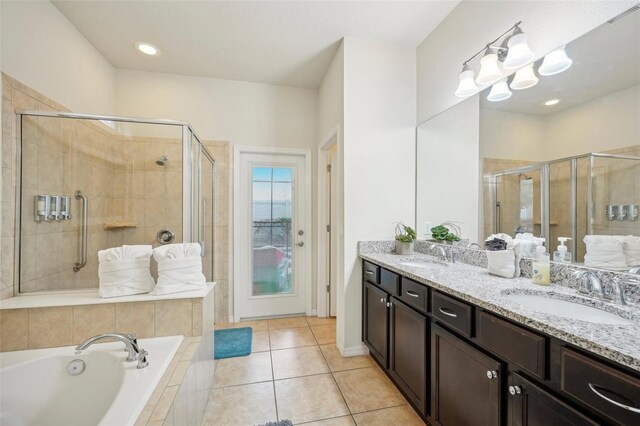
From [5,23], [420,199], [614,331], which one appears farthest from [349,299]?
[5,23]

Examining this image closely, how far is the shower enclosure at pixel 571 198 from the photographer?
114 cm

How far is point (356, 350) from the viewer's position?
2303mm

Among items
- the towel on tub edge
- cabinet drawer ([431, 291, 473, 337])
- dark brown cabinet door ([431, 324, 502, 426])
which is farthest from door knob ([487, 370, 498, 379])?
the towel on tub edge

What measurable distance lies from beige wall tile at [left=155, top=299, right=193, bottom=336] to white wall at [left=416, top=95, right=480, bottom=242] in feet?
6.35

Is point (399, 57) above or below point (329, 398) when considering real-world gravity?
above

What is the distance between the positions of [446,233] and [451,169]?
0.52 m

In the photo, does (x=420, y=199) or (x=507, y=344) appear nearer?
(x=507, y=344)

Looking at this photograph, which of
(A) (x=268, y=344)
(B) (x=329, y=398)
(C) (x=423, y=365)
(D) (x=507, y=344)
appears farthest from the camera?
(A) (x=268, y=344)

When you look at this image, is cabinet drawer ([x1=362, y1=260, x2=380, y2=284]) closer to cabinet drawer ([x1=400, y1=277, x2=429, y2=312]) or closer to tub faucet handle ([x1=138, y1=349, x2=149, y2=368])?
cabinet drawer ([x1=400, y1=277, x2=429, y2=312])

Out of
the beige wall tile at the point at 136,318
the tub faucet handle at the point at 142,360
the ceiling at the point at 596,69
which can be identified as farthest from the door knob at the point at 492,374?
the beige wall tile at the point at 136,318

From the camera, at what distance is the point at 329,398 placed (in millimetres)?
1755

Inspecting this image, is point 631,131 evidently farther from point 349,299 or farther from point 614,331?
point 349,299

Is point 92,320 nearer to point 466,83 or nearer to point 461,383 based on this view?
point 461,383

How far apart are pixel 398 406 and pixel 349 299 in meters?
0.82
